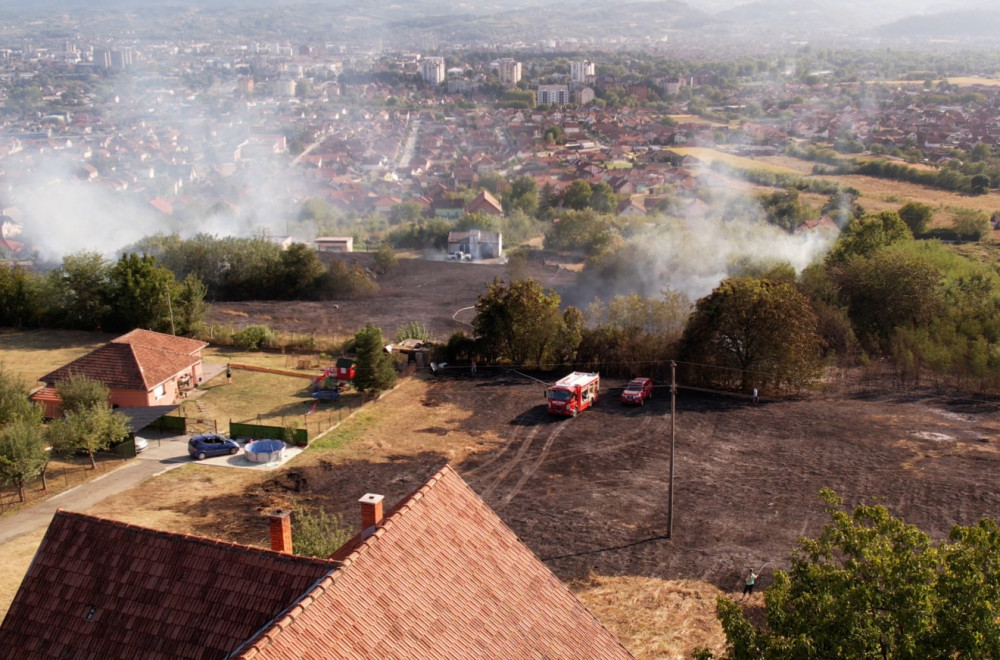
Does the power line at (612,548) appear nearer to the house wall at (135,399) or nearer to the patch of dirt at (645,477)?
the patch of dirt at (645,477)

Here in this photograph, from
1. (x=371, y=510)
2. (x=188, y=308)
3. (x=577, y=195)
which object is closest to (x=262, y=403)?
(x=188, y=308)

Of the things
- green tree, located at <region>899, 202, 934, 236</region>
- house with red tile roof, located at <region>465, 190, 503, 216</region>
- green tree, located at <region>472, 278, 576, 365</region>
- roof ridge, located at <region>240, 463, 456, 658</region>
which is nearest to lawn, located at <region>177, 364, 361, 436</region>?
green tree, located at <region>472, 278, 576, 365</region>

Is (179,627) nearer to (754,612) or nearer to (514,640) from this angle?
(514,640)

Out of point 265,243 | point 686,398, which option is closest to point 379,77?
point 265,243

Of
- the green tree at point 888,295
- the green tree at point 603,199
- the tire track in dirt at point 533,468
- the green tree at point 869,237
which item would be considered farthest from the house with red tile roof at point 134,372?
the green tree at point 603,199

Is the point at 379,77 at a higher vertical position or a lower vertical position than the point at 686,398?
higher

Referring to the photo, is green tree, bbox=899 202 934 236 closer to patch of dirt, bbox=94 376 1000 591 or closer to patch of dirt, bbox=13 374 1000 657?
patch of dirt, bbox=94 376 1000 591
